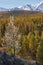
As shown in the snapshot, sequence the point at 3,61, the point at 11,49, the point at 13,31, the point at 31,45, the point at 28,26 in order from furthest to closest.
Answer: the point at 28,26 < the point at 31,45 < the point at 11,49 < the point at 13,31 < the point at 3,61

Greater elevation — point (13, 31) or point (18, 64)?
point (13, 31)

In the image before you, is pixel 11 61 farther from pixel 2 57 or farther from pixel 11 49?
pixel 11 49

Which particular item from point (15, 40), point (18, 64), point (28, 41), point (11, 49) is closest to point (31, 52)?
point (28, 41)

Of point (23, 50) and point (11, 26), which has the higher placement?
point (11, 26)

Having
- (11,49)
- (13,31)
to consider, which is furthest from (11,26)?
(11,49)

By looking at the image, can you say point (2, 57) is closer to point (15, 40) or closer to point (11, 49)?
point (15, 40)

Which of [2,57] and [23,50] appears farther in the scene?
[23,50]

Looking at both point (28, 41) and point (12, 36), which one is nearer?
point (12, 36)

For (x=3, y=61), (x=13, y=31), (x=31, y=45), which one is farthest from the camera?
(x=31, y=45)

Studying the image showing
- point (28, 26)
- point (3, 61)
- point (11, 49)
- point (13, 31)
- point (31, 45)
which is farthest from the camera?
point (28, 26)
